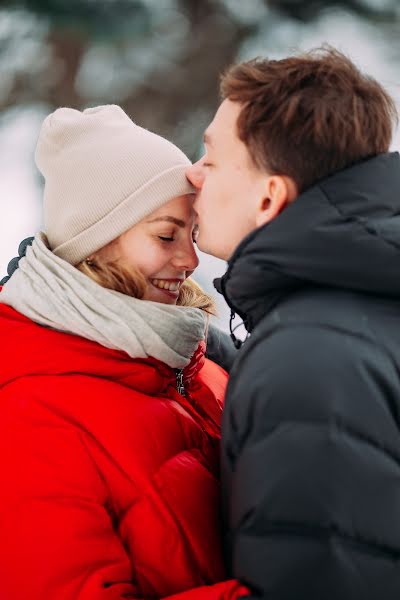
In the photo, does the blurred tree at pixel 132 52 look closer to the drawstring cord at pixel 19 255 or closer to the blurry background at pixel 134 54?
the blurry background at pixel 134 54

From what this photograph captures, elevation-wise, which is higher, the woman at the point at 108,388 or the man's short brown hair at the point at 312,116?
the man's short brown hair at the point at 312,116

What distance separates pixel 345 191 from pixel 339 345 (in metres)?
0.26

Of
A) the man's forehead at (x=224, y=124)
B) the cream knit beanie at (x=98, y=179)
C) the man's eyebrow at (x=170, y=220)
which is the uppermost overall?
the man's forehead at (x=224, y=124)

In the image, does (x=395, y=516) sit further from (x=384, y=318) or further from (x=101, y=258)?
(x=101, y=258)

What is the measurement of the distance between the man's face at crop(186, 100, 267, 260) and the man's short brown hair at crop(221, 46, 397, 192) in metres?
0.03

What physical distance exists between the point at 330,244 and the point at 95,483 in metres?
0.52

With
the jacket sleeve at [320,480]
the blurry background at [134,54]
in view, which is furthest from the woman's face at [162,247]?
the blurry background at [134,54]

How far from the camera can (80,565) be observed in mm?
1062

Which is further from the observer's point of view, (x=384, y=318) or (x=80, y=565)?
(x=80, y=565)

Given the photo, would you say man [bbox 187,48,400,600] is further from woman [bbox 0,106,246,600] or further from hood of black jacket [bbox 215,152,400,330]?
woman [bbox 0,106,246,600]

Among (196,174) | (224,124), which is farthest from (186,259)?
(224,124)

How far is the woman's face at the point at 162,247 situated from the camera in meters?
1.39

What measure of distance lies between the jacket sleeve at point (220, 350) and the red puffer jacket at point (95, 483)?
0.56 meters

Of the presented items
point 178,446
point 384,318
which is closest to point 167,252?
point 178,446
